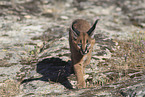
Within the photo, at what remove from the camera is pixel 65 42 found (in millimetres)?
10039

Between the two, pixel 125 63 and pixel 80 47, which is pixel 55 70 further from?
pixel 125 63

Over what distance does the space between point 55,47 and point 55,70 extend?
76.0 inches

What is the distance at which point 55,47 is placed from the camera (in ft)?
31.6

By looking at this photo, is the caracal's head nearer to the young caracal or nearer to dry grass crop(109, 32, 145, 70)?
the young caracal

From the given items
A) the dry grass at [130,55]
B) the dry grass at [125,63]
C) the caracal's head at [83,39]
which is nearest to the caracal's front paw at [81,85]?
the dry grass at [125,63]

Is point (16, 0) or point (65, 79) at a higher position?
point (16, 0)

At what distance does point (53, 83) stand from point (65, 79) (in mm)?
499

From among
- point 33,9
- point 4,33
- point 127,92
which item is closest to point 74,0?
point 33,9

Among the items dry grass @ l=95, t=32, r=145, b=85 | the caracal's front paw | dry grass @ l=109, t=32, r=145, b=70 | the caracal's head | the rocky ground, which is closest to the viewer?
the caracal's head

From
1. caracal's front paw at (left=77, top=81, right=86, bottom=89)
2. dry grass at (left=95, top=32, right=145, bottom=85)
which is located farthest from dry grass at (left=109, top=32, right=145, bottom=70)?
caracal's front paw at (left=77, top=81, right=86, bottom=89)

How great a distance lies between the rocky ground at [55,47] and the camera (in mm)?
6488

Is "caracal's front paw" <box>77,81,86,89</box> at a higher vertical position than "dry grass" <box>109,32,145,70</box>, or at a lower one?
lower

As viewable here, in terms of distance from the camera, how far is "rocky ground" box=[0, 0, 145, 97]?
6488 millimetres

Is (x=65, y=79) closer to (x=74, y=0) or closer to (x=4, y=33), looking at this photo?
(x=4, y=33)
